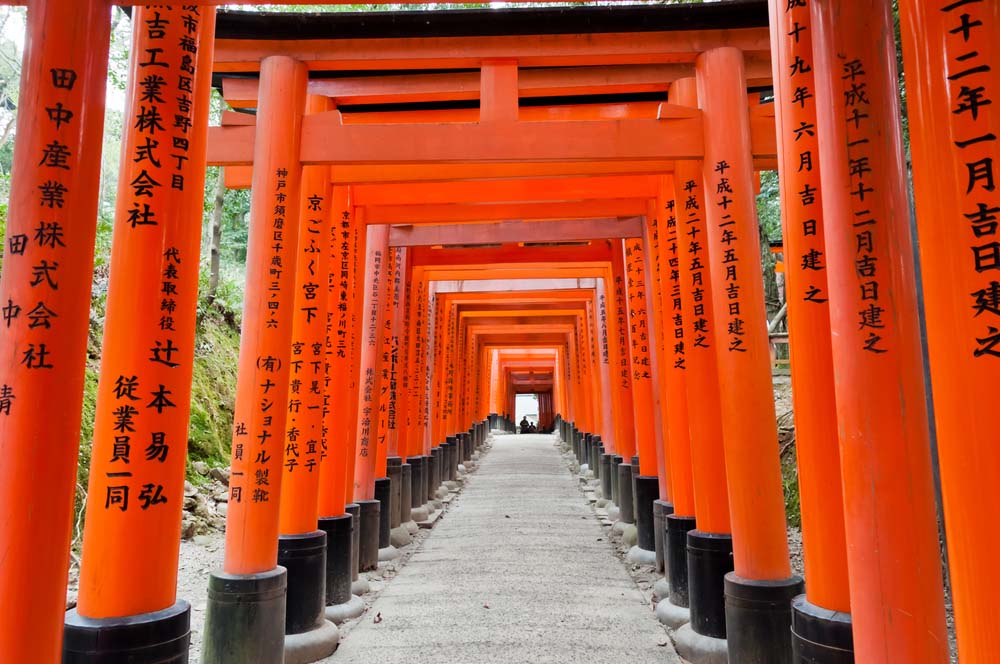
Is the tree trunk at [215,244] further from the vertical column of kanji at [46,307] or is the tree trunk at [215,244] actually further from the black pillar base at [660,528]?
the vertical column of kanji at [46,307]

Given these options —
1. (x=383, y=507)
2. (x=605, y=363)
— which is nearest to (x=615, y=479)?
(x=605, y=363)

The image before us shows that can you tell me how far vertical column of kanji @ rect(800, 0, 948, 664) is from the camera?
2027 mm

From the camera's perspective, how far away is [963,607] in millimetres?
1722

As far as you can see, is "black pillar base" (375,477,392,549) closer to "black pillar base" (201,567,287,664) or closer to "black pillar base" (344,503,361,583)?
"black pillar base" (344,503,361,583)

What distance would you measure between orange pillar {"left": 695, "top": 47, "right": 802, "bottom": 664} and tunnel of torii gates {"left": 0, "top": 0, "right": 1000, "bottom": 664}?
0.05 ft

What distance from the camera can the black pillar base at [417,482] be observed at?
9320 millimetres

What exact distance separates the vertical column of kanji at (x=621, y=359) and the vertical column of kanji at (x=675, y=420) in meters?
3.38

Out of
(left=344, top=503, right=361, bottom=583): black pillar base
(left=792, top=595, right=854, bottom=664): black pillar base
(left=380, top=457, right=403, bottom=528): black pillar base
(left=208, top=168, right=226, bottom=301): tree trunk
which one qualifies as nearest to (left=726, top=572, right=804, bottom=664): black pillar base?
(left=792, top=595, right=854, bottom=664): black pillar base

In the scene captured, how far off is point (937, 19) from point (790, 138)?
38.2 inches

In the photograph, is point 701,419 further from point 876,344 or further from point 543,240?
point 543,240

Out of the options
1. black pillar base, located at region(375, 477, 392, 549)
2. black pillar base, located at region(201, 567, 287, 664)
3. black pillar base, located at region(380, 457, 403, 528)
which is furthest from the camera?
black pillar base, located at region(380, 457, 403, 528)

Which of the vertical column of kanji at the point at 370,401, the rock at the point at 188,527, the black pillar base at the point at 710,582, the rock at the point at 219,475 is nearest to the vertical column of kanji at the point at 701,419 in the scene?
the black pillar base at the point at 710,582

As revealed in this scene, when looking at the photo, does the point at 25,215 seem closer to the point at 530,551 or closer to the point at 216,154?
the point at 216,154

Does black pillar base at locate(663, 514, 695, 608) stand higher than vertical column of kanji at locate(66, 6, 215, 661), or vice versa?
vertical column of kanji at locate(66, 6, 215, 661)
